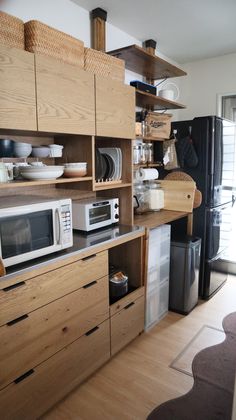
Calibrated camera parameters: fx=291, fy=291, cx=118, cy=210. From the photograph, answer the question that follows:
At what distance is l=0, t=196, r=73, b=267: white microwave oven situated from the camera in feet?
4.46

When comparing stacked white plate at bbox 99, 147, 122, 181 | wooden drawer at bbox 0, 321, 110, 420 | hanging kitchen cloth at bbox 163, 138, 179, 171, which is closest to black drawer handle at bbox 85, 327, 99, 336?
wooden drawer at bbox 0, 321, 110, 420

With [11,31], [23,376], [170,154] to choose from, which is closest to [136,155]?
[170,154]

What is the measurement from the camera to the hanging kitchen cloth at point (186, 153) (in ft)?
9.01

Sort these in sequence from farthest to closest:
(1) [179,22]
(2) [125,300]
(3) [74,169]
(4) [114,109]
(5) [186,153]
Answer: (5) [186,153]
(1) [179,22]
(2) [125,300]
(4) [114,109]
(3) [74,169]

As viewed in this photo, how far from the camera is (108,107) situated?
1892 mm

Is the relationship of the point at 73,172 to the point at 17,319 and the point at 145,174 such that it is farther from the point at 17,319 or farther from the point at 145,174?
the point at 145,174

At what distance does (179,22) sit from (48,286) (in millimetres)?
2348

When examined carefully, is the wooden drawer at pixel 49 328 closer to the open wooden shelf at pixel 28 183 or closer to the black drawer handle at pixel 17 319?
the black drawer handle at pixel 17 319

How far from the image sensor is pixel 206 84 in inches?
132

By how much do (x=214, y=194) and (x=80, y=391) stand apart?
201 cm

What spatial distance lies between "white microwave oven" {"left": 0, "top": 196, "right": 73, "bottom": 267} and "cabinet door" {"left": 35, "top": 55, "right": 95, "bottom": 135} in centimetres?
41

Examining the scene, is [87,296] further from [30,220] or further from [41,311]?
[30,220]

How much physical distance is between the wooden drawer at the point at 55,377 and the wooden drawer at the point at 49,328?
0.05m

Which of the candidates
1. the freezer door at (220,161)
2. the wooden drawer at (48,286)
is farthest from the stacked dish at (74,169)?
the freezer door at (220,161)
